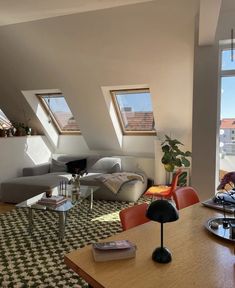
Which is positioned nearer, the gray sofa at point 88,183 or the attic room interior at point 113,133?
the attic room interior at point 113,133

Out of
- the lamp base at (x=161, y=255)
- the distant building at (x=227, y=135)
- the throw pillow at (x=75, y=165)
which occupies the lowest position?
the throw pillow at (x=75, y=165)

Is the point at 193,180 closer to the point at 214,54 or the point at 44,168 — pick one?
the point at 214,54

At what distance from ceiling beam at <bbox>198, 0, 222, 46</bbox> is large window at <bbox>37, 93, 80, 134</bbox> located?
11.2ft

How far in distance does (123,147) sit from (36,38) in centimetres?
284

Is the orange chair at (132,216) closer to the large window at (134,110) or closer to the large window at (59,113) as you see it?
the large window at (134,110)

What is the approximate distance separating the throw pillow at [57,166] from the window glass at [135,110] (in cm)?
154

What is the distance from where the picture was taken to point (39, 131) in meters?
6.41

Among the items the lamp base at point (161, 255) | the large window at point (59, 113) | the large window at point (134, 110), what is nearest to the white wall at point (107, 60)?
the large window at point (134, 110)

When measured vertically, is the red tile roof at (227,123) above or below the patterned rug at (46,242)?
above

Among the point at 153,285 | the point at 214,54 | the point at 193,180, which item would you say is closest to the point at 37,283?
the point at 153,285

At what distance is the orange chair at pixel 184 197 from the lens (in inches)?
86.9

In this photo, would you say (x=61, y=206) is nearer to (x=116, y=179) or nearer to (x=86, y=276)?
(x=116, y=179)

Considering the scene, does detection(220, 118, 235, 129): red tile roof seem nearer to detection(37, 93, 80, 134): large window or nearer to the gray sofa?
the gray sofa

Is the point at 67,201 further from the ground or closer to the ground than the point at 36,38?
closer to the ground
